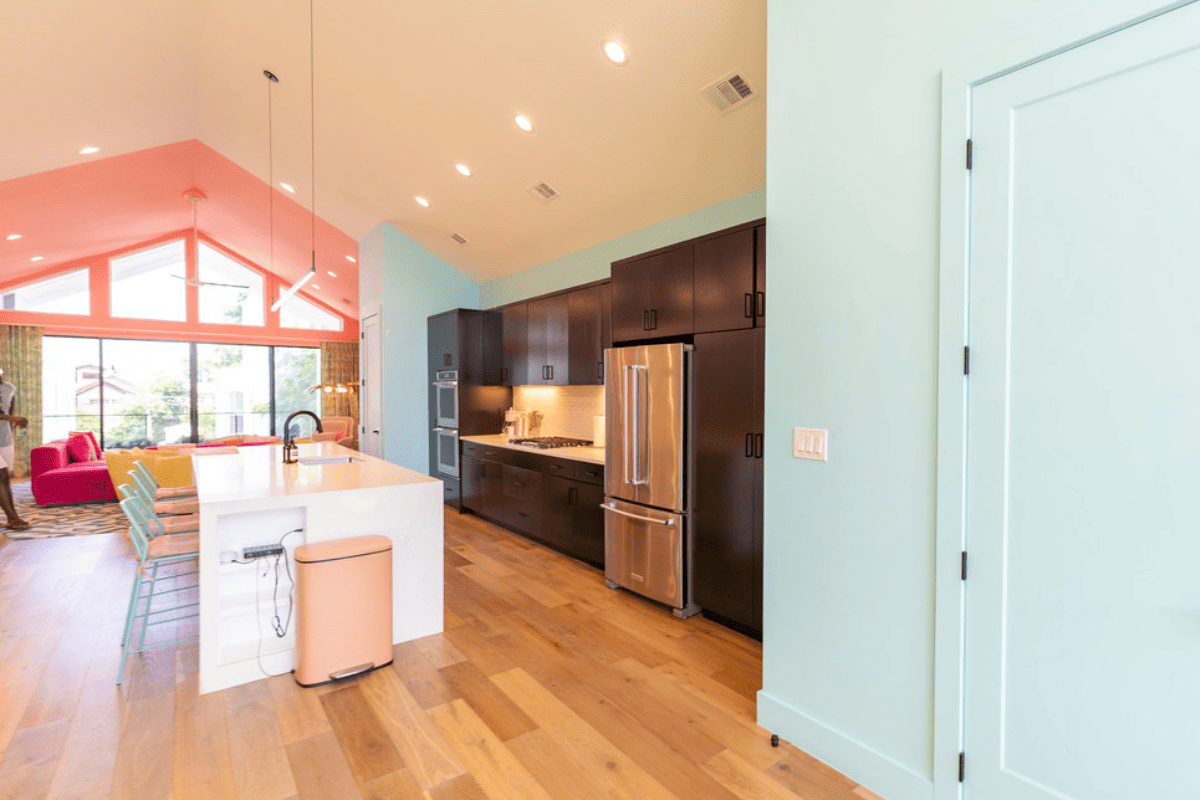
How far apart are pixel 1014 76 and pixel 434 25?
338cm

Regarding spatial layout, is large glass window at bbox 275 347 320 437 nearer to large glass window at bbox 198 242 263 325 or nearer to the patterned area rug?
large glass window at bbox 198 242 263 325

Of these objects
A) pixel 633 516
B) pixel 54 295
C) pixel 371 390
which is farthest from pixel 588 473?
pixel 54 295

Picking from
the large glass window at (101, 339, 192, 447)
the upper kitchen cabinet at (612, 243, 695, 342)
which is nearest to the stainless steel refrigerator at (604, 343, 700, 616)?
the upper kitchen cabinet at (612, 243, 695, 342)

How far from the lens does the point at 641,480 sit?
373 centimetres

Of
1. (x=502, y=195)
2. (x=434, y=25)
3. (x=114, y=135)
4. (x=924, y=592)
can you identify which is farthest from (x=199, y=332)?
(x=924, y=592)

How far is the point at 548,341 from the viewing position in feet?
18.3

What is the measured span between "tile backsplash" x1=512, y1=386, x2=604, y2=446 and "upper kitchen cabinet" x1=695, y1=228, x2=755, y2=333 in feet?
6.96

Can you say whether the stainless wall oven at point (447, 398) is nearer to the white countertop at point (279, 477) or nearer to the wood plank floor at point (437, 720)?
the white countertop at point (279, 477)

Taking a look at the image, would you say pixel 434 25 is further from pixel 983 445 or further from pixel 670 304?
pixel 983 445

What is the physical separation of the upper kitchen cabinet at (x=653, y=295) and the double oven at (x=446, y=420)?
9.90ft

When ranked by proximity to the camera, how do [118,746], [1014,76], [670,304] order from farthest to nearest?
[670,304] → [118,746] → [1014,76]

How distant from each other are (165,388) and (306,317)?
265 centimetres

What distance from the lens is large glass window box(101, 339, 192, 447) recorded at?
9.62 m

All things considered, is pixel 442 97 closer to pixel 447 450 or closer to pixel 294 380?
pixel 447 450
